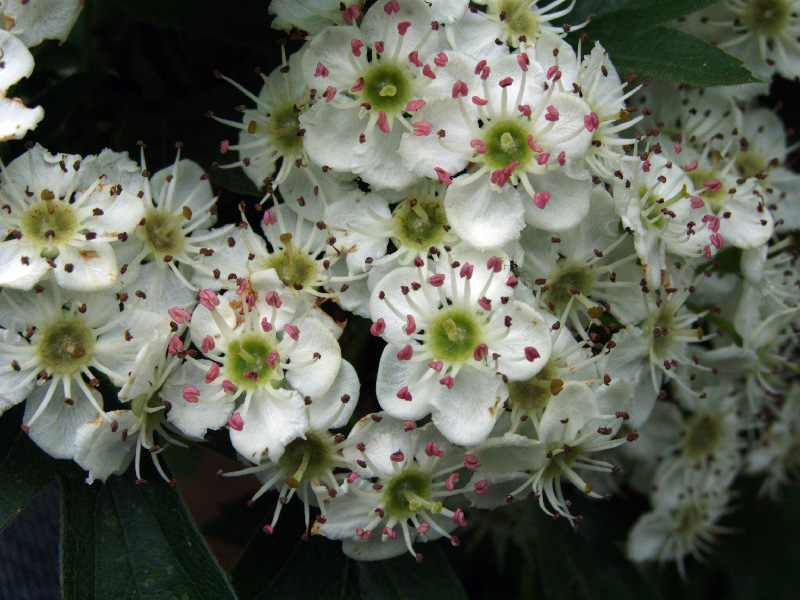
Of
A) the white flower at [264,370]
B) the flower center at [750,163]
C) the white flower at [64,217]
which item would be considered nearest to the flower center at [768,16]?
the flower center at [750,163]

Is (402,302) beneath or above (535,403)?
above

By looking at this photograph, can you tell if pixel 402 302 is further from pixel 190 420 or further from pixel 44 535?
pixel 44 535

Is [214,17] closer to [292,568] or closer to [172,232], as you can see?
[172,232]

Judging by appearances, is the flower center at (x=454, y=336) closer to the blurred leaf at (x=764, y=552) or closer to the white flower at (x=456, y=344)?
the white flower at (x=456, y=344)

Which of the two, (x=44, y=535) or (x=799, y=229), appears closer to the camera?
(x=44, y=535)

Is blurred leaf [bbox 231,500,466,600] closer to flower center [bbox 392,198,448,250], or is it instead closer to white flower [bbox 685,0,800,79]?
flower center [bbox 392,198,448,250]

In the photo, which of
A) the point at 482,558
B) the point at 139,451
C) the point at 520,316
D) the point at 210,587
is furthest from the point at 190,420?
the point at 482,558
